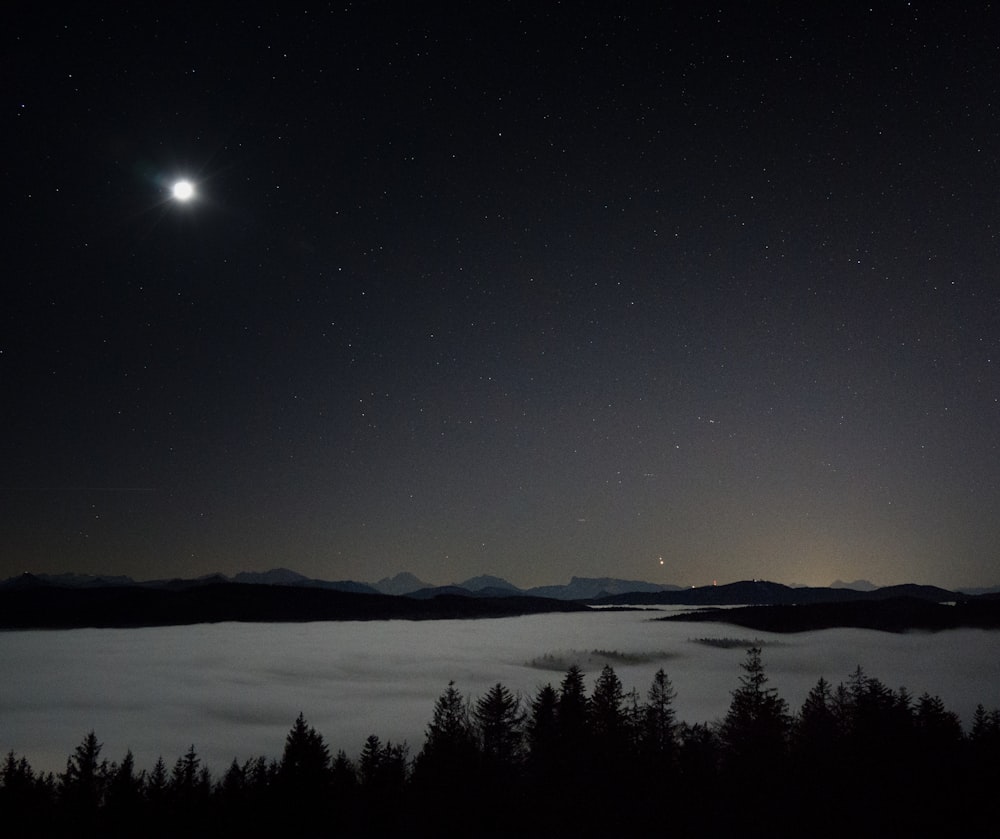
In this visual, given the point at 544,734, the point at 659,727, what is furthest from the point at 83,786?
the point at 659,727

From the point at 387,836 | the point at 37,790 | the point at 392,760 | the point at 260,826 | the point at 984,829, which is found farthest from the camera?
the point at 37,790

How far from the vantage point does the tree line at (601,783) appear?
56.9m

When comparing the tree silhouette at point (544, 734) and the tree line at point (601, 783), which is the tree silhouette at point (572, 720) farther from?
the tree silhouette at point (544, 734)

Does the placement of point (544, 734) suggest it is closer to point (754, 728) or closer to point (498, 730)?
point (498, 730)

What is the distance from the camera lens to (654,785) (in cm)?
6138

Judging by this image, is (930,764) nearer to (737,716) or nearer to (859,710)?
(859,710)

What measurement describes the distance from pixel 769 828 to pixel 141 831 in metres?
67.3

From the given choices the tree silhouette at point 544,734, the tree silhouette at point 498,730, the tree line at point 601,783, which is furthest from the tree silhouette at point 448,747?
the tree silhouette at point 544,734

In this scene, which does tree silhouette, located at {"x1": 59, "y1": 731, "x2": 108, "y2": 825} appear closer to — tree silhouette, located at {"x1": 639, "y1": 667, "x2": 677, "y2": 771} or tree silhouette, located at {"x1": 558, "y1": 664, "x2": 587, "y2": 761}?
tree silhouette, located at {"x1": 558, "y1": 664, "x2": 587, "y2": 761}

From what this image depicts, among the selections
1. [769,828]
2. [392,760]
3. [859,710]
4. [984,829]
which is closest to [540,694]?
[392,760]

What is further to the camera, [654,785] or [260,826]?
[260,826]

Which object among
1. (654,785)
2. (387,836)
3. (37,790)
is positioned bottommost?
(37,790)

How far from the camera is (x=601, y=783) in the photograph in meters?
60.8

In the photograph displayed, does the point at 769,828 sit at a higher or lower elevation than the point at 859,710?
lower
